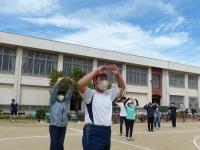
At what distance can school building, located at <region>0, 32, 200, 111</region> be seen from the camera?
3969 cm

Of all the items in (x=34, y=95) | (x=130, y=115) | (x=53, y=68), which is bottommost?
(x=130, y=115)

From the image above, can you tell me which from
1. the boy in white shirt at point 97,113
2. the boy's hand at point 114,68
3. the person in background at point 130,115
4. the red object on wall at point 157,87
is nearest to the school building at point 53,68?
the red object on wall at point 157,87

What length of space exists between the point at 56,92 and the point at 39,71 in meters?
34.9

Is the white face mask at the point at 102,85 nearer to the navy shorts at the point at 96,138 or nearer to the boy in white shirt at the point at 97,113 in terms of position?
the boy in white shirt at the point at 97,113

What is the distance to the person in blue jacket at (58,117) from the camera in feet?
26.9

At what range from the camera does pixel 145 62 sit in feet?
176

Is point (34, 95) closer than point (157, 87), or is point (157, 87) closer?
point (34, 95)

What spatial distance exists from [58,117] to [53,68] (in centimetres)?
3576

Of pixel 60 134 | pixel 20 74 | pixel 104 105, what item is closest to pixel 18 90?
pixel 20 74

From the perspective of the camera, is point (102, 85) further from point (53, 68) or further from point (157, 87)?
point (157, 87)

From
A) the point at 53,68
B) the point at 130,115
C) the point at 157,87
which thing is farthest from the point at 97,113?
the point at 157,87

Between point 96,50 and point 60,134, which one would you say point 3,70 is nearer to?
point 96,50

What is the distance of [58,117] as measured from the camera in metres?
8.30

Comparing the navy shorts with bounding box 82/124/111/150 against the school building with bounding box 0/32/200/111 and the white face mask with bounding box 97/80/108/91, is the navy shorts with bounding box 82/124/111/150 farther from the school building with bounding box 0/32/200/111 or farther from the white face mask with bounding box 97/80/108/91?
the school building with bounding box 0/32/200/111
